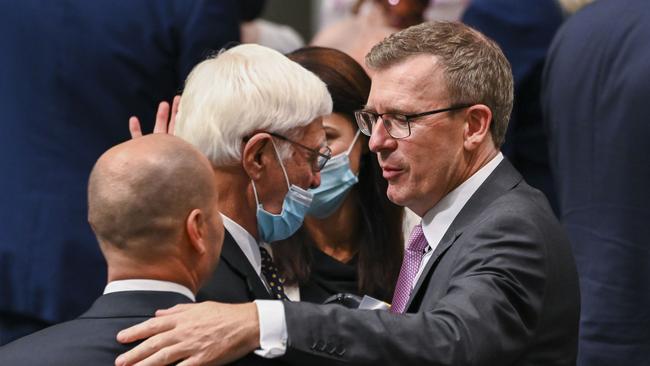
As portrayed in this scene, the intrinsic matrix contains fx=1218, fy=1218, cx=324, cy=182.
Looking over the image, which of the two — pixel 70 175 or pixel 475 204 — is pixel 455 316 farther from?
pixel 70 175

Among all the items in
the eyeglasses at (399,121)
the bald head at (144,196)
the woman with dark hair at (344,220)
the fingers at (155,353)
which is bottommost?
the woman with dark hair at (344,220)

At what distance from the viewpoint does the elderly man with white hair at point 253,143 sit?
2676 millimetres

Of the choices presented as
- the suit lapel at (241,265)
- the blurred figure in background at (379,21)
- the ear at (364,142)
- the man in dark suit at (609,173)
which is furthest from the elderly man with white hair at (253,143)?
the blurred figure in background at (379,21)

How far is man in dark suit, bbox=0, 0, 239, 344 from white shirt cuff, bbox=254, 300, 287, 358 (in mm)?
1486

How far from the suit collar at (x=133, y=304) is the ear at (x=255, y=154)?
1.85 feet

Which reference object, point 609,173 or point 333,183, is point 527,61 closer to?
point 609,173

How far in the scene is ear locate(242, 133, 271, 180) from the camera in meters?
2.71

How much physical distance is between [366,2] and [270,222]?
88.2 inches

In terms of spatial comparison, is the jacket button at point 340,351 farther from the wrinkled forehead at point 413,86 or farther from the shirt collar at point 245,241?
the wrinkled forehead at point 413,86

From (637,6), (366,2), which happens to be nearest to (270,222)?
(637,6)

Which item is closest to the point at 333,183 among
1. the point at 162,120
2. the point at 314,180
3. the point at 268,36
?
the point at 314,180

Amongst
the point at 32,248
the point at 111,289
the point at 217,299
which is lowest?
the point at 32,248

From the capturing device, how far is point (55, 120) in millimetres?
3568

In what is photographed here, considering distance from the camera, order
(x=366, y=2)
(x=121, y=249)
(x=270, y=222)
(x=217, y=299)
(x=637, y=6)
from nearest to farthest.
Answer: (x=121, y=249), (x=217, y=299), (x=270, y=222), (x=637, y=6), (x=366, y=2)
